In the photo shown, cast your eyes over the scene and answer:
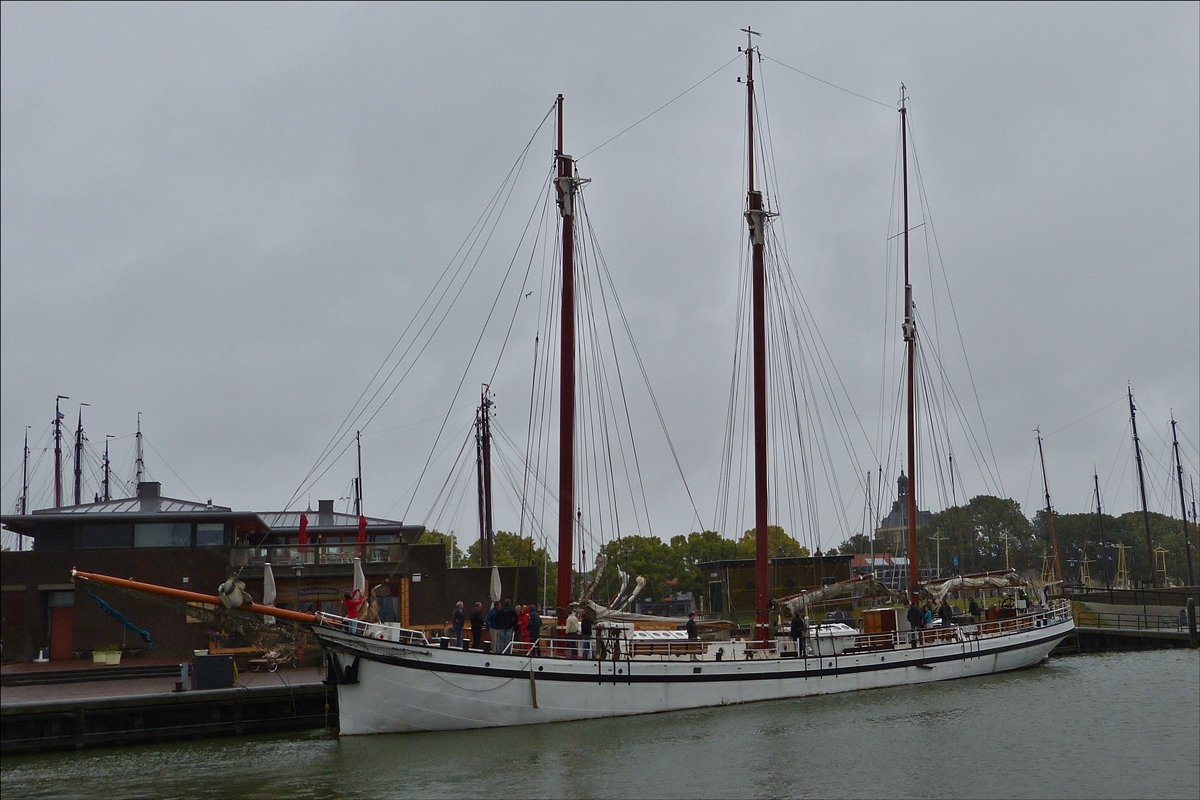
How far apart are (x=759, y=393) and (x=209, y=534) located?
70.6 ft

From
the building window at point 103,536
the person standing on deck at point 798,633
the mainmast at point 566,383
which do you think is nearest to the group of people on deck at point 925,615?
the person standing on deck at point 798,633

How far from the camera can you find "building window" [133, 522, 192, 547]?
37.8 meters

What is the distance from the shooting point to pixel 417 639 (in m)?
27.6

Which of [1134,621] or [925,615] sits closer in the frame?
[925,615]

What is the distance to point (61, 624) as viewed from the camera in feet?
106

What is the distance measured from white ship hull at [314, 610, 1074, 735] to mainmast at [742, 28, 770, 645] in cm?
202

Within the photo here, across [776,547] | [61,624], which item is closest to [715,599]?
[776,547]

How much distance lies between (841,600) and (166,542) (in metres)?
25.4

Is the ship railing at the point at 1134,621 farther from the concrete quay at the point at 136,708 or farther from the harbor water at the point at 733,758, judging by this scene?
the concrete quay at the point at 136,708

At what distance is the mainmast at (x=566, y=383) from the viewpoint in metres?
31.1

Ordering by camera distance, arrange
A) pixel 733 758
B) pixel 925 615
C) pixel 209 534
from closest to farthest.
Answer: pixel 733 758, pixel 925 615, pixel 209 534

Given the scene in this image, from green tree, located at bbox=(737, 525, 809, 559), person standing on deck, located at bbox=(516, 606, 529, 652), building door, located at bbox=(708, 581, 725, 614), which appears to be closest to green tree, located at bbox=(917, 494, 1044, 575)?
green tree, located at bbox=(737, 525, 809, 559)

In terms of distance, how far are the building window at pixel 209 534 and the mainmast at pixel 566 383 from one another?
1516cm

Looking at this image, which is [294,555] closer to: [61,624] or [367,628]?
[61,624]
